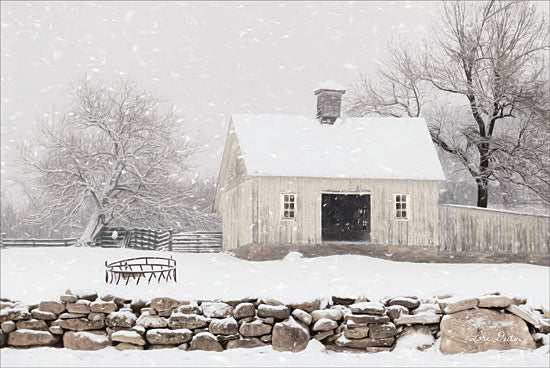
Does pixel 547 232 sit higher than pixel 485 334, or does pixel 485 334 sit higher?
A: pixel 547 232

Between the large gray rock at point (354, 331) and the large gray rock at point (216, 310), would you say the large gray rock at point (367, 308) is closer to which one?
the large gray rock at point (354, 331)

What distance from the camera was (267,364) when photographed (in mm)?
13188

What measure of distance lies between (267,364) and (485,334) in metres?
4.31

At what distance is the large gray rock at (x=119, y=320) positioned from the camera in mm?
13781

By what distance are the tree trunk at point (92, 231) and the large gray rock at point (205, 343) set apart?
21.7 metres

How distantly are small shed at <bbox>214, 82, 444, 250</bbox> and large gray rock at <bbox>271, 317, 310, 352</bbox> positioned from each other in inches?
360

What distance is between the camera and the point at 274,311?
13.9m

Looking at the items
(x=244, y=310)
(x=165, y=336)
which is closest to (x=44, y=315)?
(x=165, y=336)

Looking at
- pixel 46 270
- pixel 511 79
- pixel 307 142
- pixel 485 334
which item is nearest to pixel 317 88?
pixel 307 142

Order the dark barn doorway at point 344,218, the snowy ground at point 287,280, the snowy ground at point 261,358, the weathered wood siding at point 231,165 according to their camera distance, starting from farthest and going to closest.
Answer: the dark barn doorway at point 344,218, the weathered wood siding at point 231,165, the snowy ground at point 287,280, the snowy ground at point 261,358

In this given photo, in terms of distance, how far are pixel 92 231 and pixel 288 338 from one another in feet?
76.8

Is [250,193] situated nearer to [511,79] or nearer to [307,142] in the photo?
[307,142]

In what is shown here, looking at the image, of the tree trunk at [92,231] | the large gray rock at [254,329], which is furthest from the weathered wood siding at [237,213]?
the large gray rock at [254,329]

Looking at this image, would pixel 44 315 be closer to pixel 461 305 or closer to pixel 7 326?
pixel 7 326
